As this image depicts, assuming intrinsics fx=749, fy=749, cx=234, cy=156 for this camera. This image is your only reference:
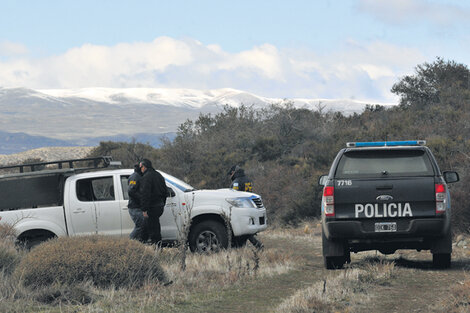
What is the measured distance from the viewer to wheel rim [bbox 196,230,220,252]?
13273 mm

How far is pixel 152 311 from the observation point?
8.17 m

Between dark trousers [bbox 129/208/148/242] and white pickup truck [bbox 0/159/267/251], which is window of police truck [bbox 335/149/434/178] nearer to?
white pickup truck [bbox 0/159/267/251]

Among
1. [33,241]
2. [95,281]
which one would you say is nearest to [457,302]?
[95,281]

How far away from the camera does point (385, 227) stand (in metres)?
10.7

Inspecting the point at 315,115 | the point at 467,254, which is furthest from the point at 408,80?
the point at 467,254

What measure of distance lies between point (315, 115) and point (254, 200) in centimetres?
2429

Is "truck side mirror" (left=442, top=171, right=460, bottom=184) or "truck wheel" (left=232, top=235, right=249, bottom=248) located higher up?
"truck side mirror" (left=442, top=171, right=460, bottom=184)

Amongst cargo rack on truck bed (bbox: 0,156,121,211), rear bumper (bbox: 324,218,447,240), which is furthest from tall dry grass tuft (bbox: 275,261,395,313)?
cargo rack on truck bed (bbox: 0,156,121,211)

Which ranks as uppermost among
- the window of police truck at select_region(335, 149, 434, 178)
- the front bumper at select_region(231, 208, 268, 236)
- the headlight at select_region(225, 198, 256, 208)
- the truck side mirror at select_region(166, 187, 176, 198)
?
the window of police truck at select_region(335, 149, 434, 178)

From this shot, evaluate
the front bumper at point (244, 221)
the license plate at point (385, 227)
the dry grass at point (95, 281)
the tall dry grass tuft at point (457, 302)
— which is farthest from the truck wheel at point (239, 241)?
the tall dry grass tuft at point (457, 302)

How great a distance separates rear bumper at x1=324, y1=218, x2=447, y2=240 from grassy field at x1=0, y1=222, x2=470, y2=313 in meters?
0.51

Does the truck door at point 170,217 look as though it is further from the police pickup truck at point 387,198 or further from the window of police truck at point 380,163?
the window of police truck at point 380,163

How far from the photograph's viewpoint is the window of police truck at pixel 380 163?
10.8 m

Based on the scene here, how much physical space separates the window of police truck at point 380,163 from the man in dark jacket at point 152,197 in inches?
143
